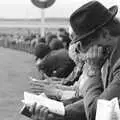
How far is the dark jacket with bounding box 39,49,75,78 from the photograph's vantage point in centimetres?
1082

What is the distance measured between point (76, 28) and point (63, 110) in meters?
0.61

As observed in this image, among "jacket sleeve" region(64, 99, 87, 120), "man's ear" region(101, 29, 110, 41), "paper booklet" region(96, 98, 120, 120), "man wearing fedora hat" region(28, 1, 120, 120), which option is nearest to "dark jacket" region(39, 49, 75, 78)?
"jacket sleeve" region(64, 99, 87, 120)

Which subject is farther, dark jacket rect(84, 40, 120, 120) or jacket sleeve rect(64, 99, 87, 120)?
jacket sleeve rect(64, 99, 87, 120)

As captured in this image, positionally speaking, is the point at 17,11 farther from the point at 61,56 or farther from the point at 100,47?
the point at 100,47

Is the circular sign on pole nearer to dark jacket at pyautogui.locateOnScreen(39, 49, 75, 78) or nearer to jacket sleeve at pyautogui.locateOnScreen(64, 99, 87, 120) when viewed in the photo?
dark jacket at pyautogui.locateOnScreen(39, 49, 75, 78)

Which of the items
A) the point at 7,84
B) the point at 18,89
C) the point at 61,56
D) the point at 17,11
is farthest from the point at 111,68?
the point at 17,11

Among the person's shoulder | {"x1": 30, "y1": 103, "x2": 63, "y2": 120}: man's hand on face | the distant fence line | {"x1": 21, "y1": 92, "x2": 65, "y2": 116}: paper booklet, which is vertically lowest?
the distant fence line


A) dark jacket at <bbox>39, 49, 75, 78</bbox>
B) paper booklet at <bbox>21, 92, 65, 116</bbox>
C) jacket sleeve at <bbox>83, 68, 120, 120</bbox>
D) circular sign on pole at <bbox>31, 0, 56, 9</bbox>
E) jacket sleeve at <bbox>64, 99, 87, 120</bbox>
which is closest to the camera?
jacket sleeve at <bbox>83, 68, 120, 120</bbox>

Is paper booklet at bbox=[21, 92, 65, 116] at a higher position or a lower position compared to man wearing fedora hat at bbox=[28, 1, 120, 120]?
lower

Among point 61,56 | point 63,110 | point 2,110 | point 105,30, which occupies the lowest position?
point 2,110

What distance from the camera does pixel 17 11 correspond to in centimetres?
4512

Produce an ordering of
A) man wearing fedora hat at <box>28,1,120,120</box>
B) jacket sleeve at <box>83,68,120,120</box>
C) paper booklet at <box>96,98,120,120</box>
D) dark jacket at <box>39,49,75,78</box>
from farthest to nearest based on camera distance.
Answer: dark jacket at <box>39,49,75,78</box> < man wearing fedora hat at <box>28,1,120,120</box> < jacket sleeve at <box>83,68,120,120</box> < paper booklet at <box>96,98,120,120</box>

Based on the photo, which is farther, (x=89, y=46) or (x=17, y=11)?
(x=17, y=11)

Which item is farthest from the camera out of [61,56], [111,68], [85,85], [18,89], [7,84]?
[7,84]
